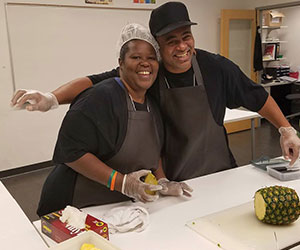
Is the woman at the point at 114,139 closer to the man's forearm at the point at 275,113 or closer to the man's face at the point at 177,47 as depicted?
the man's face at the point at 177,47

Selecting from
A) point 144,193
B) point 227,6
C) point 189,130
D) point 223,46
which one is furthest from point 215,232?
point 227,6

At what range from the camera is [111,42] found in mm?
4359

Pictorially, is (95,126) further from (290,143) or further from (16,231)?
(290,143)

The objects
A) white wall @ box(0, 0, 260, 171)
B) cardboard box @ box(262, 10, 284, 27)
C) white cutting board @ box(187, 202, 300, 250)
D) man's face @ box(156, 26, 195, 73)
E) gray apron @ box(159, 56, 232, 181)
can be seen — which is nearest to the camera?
white cutting board @ box(187, 202, 300, 250)

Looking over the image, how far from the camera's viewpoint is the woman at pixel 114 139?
4.28 ft

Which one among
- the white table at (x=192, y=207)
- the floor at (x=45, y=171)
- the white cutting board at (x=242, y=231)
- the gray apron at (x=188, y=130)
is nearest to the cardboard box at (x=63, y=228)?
the white table at (x=192, y=207)

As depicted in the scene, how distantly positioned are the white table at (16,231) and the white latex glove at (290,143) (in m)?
1.25

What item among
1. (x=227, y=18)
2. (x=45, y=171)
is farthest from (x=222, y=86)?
A: (x=227, y=18)

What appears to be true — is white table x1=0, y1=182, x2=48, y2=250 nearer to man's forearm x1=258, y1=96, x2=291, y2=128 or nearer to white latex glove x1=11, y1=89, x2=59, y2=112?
white latex glove x1=11, y1=89, x2=59, y2=112

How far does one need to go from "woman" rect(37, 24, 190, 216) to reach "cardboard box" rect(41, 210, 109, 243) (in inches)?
9.0

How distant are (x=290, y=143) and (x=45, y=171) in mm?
3280

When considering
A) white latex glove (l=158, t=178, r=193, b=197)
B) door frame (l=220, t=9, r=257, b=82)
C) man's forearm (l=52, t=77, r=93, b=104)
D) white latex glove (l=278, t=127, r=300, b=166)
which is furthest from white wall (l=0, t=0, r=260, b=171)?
white latex glove (l=278, t=127, r=300, b=166)

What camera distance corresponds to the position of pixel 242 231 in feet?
3.70

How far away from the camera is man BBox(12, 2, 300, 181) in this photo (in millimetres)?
1635
